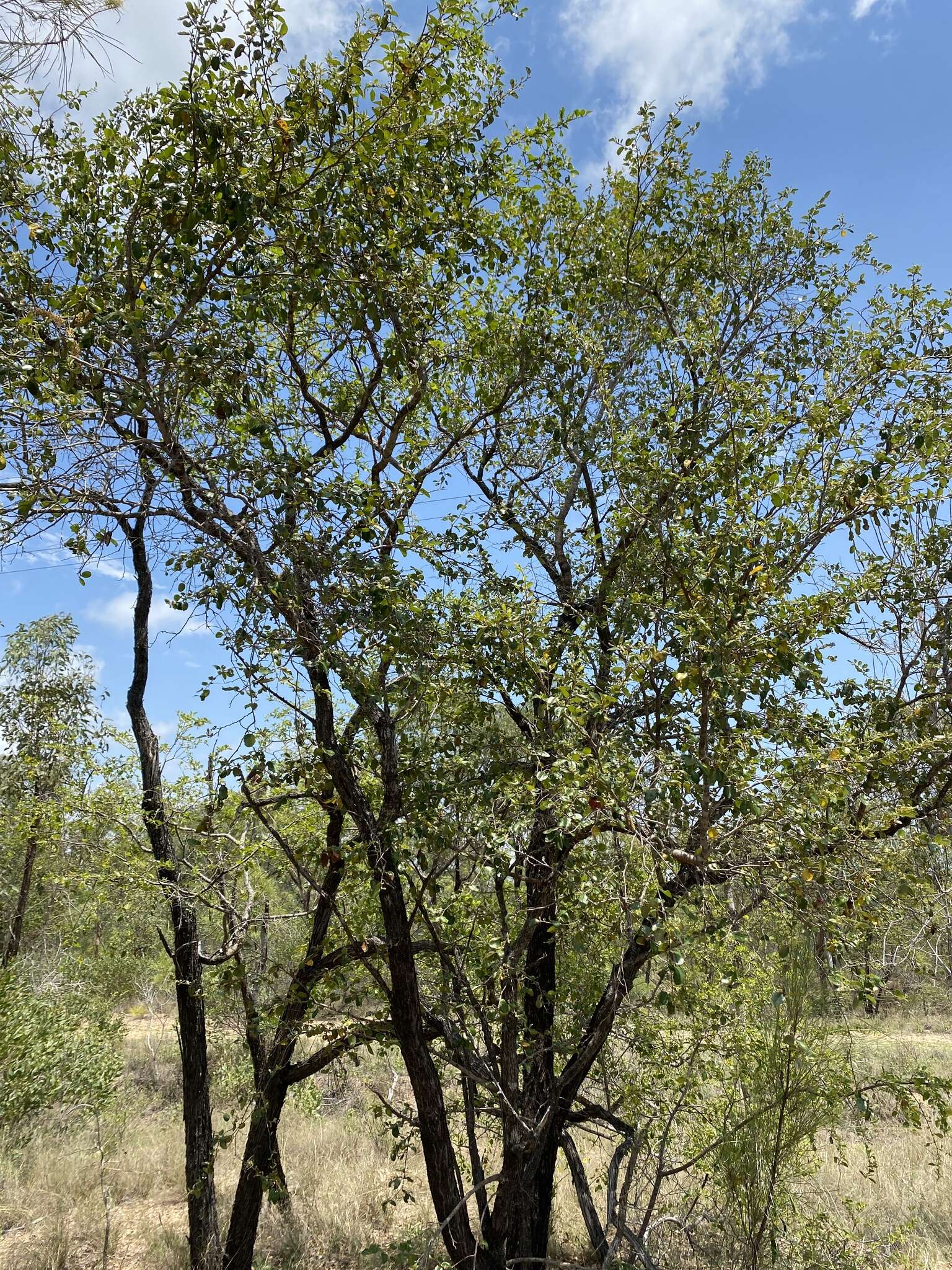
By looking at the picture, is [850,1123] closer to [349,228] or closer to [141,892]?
[141,892]

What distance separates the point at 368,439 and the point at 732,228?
9.99 ft

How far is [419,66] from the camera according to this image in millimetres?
3463

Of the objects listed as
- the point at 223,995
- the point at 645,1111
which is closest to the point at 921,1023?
the point at 645,1111

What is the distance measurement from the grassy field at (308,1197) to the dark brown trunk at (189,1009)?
964 millimetres

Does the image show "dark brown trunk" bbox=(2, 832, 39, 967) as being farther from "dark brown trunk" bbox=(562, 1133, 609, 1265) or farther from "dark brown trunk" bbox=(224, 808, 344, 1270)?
"dark brown trunk" bbox=(562, 1133, 609, 1265)

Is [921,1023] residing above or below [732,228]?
below

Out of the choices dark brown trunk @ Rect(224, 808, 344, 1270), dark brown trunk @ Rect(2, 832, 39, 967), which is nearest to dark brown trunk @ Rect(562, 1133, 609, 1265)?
dark brown trunk @ Rect(224, 808, 344, 1270)

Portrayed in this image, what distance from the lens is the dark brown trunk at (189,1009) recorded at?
5.39 metres

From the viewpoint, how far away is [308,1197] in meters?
8.37

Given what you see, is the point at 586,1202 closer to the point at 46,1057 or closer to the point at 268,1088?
the point at 268,1088

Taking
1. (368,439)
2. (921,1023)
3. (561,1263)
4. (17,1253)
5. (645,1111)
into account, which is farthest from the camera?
(921,1023)

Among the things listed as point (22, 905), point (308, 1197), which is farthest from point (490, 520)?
point (22, 905)

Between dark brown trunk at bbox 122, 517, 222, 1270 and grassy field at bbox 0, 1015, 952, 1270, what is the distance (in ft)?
3.16

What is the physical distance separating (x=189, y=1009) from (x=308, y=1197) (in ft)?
13.9
